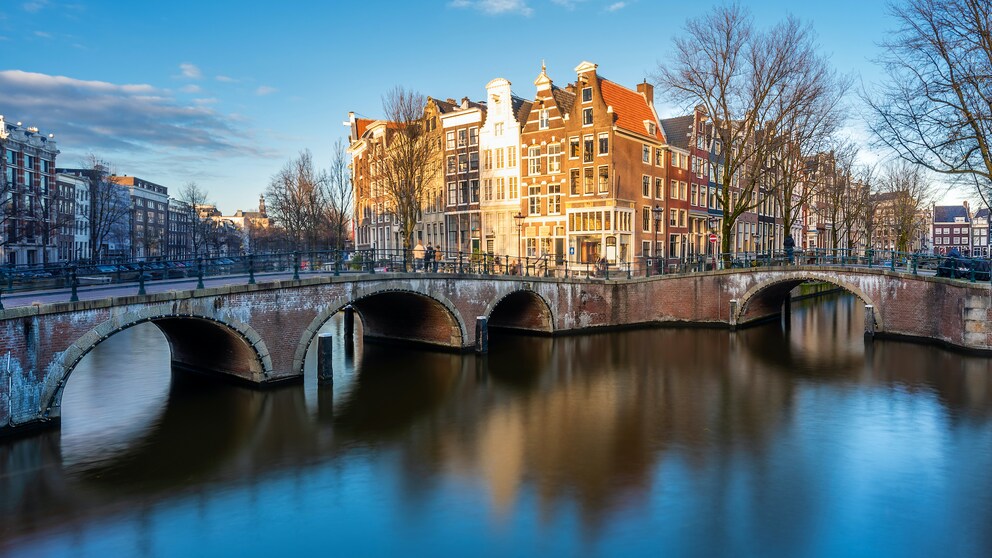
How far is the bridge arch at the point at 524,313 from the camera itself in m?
31.7

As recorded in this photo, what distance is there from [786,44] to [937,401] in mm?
22293

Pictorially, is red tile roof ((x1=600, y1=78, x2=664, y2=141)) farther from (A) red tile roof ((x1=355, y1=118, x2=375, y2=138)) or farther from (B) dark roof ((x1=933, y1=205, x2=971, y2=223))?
(B) dark roof ((x1=933, y1=205, x2=971, y2=223))

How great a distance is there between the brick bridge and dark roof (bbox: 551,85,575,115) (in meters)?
15.5

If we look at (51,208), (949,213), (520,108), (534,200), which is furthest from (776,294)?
(949,213)

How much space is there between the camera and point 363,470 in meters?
13.7

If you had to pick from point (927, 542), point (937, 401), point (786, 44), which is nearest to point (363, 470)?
point (927, 542)

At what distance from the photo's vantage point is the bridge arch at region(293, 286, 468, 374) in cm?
2606

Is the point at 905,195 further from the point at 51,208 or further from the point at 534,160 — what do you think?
the point at 51,208

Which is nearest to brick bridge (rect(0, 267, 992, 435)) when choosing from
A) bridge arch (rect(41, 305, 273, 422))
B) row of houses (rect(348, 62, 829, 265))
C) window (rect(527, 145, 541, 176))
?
bridge arch (rect(41, 305, 273, 422))

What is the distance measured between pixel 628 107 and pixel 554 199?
832cm

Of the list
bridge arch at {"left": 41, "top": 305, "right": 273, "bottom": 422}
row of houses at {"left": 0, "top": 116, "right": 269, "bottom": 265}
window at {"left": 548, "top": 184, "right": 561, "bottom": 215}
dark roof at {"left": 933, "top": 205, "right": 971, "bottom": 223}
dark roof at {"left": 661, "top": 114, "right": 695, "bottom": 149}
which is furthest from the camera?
dark roof at {"left": 933, "top": 205, "right": 971, "bottom": 223}

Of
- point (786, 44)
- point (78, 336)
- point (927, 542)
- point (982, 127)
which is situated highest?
point (786, 44)

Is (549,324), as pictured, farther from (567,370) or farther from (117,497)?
(117,497)

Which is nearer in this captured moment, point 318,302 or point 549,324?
point 318,302
